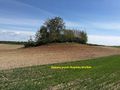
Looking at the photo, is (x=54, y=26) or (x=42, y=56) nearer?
(x=42, y=56)

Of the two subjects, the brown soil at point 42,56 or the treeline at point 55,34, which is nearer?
the brown soil at point 42,56

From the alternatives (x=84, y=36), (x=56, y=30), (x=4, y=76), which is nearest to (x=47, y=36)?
(x=56, y=30)

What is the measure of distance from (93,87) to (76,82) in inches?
52.1

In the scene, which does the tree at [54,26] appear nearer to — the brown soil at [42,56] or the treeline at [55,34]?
the treeline at [55,34]

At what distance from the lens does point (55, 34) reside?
54344 mm

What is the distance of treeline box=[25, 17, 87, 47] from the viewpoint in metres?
53.1

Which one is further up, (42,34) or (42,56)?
(42,34)

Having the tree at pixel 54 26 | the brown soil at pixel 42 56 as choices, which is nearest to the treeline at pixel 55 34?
the tree at pixel 54 26

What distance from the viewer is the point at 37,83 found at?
12.9m

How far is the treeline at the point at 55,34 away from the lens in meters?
53.1

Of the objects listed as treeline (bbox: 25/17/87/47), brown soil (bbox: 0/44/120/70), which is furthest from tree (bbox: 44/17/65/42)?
brown soil (bbox: 0/44/120/70)

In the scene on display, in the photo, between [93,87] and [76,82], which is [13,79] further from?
[93,87]

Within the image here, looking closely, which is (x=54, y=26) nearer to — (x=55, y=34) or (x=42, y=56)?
(x=55, y=34)

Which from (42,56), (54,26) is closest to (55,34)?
(54,26)
